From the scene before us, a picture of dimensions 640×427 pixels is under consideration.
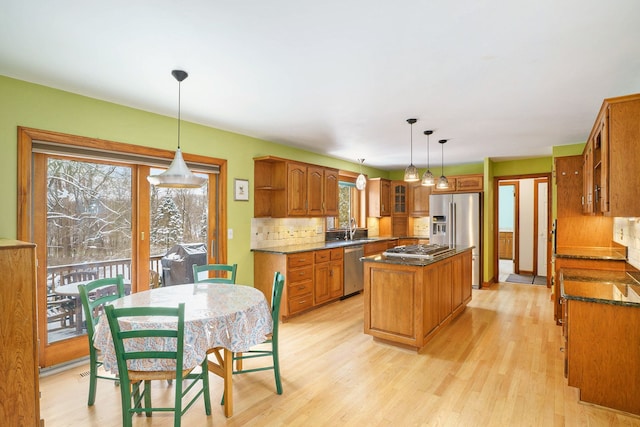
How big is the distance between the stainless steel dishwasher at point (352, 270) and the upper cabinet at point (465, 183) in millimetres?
2339

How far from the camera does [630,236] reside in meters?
3.26

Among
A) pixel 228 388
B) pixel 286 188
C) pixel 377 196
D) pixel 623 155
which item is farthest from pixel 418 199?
pixel 228 388

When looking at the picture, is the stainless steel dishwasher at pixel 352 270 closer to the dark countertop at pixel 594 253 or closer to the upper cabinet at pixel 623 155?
the dark countertop at pixel 594 253

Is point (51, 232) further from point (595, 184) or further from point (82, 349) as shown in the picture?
point (595, 184)

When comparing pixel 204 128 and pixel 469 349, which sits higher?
pixel 204 128

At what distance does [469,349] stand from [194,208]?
11.2ft

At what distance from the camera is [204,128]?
4.03 meters

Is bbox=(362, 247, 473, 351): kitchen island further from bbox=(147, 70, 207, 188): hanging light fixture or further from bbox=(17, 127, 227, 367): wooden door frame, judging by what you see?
bbox=(17, 127, 227, 367): wooden door frame

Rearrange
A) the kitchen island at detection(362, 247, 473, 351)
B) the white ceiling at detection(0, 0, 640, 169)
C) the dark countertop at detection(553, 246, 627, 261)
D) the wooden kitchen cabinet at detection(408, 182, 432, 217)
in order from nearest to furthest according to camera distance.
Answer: the white ceiling at detection(0, 0, 640, 169) → the kitchen island at detection(362, 247, 473, 351) → the dark countertop at detection(553, 246, 627, 261) → the wooden kitchen cabinet at detection(408, 182, 432, 217)

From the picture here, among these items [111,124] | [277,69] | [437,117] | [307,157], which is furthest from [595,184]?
[111,124]

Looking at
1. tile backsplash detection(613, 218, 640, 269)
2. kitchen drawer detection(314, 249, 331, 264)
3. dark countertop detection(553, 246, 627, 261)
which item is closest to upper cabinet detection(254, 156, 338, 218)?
kitchen drawer detection(314, 249, 331, 264)

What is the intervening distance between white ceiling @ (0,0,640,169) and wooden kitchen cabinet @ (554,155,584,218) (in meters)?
→ 0.74

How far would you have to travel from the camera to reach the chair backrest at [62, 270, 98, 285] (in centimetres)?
311

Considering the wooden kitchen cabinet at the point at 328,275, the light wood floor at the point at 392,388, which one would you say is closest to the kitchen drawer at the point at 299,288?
the wooden kitchen cabinet at the point at 328,275
